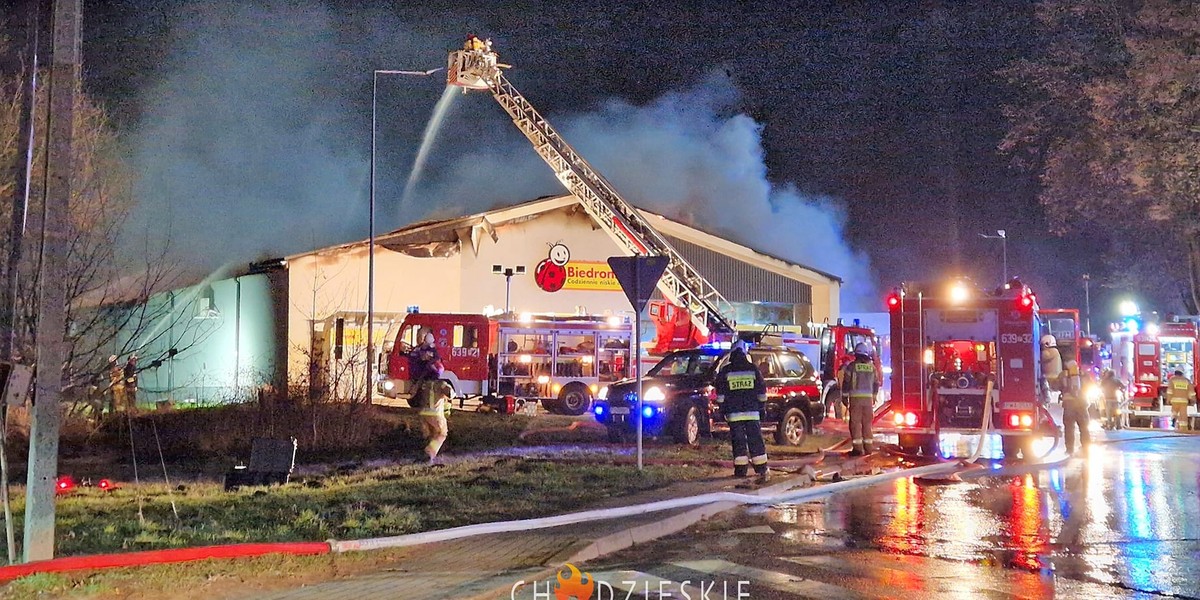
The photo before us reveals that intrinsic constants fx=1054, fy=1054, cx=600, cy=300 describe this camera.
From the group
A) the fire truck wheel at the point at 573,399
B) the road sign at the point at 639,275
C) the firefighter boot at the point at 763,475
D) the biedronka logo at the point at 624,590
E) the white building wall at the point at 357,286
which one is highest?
the white building wall at the point at 357,286

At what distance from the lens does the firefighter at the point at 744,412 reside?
11633mm

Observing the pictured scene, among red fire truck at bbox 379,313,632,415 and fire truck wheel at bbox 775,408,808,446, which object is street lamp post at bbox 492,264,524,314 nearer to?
red fire truck at bbox 379,313,632,415

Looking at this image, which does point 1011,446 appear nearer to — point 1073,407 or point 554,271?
point 1073,407

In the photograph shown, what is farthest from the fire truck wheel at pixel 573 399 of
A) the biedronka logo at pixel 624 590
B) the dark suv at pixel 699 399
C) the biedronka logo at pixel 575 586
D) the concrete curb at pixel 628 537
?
the biedronka logo at pixel 624 590

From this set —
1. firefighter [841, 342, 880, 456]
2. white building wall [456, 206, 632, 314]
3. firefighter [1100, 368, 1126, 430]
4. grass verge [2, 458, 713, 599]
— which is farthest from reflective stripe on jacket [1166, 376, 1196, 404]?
white building wall [456, 206, 632, 314]

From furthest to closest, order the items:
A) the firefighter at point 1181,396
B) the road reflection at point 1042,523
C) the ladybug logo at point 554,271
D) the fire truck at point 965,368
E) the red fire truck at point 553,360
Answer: the ladybug logo at point 554,271 → the red fire truck at point 553,360 → the firefighter at point 1181,396 → the fire truck at point 965,368 → the road reflection at point 1042,523

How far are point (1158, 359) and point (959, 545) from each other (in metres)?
18.1

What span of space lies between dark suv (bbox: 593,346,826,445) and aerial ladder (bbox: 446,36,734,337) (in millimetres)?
6924

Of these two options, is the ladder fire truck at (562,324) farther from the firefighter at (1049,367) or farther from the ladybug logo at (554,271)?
the firefighter at (1049,367)

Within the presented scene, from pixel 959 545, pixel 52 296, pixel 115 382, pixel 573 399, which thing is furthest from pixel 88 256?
pixel 573 399

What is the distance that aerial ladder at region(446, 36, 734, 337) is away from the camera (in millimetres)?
23797

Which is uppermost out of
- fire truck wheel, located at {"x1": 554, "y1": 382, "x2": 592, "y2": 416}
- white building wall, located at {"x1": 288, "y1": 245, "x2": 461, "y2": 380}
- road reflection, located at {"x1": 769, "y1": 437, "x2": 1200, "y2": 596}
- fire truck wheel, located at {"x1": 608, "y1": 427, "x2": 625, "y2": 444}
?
white building wall, located at {"x1": 288, "y1": 245, "x2": 461, "y2": 380}

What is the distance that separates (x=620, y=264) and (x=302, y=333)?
67.1 feet

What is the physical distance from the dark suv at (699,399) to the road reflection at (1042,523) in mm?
3509
